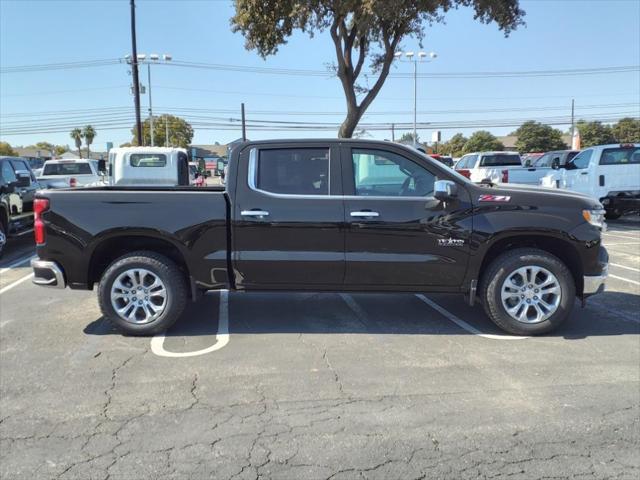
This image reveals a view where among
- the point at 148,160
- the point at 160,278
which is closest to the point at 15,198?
the point at 148,160

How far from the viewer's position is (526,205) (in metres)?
5.02

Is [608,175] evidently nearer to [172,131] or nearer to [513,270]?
[513,270]

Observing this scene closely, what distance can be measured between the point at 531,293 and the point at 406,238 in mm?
1338

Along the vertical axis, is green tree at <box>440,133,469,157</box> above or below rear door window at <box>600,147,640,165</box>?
above

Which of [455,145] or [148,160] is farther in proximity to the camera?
[455,145]

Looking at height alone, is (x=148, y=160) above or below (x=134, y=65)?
below

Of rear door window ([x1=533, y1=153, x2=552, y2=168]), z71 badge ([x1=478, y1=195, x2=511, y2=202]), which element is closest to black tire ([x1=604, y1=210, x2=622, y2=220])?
rear door window ([x1=533, y1=153, x2=552, y2=168])

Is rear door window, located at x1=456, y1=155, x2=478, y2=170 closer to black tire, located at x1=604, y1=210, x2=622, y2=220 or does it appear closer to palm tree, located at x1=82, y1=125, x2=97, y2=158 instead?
black tire, located at x1=604, y1=210, x2=622, y2=220

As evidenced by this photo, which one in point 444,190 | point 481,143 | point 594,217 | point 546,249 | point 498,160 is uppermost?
point 481,143

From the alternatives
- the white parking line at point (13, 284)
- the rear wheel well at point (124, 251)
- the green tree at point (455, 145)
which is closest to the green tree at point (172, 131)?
the green tree at point (455, 145)

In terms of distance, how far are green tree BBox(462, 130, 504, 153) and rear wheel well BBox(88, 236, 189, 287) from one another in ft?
241

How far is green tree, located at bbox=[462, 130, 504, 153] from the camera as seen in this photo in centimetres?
7456

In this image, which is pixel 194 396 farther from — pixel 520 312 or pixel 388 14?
pixel 388 14

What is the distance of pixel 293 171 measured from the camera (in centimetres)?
520
